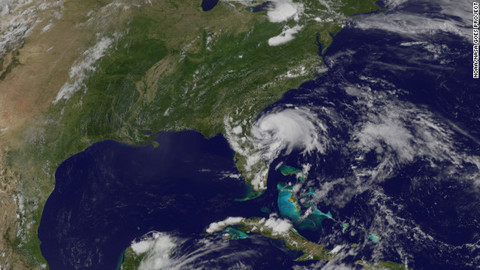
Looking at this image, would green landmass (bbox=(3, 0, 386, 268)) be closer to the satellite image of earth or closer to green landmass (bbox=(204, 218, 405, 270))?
the satellite image of earth

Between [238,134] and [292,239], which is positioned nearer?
[292,239]

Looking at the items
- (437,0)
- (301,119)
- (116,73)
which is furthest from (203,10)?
(437,0)

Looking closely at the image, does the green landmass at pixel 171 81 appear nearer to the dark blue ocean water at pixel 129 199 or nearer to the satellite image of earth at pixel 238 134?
the satellite image of earth at pixel 238 134

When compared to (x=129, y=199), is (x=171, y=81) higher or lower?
higher

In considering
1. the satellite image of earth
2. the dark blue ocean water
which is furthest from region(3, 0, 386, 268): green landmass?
the dark blue ocean water

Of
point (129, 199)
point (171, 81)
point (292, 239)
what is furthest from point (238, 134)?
point (129, 199)

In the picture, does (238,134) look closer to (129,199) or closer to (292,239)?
(292,239)

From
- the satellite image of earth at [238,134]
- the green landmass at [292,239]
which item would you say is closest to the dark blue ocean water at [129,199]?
the satellite image of earth at [238,134]

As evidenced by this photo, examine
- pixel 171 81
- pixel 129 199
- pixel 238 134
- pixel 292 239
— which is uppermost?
pixel 171 81
